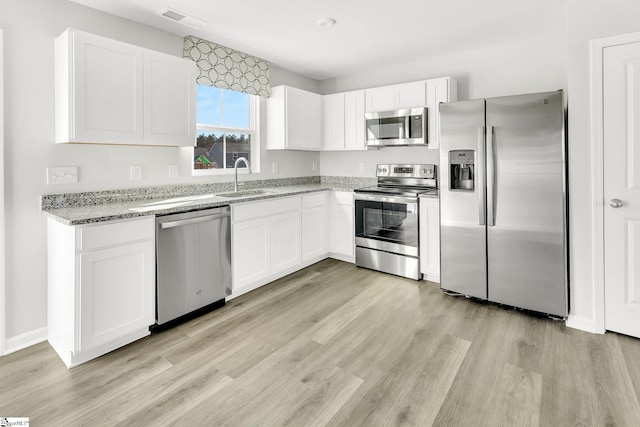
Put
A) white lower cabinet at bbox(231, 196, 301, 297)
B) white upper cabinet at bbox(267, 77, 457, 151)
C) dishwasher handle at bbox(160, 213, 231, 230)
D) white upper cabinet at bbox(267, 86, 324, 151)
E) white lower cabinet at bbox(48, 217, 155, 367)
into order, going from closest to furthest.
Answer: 1. white lower cabinet at bbox(48, 217, 155, 367)
2. dishwasher handle at bbox(160, 213, 231, 230)
3. white lower cabinet at bbox(231, 196, 301, 297)
4. white upper cabinet at bbox(267, 77, 457, 151)
5. white upper cabinet at bbox(267, 86, 324, 151)

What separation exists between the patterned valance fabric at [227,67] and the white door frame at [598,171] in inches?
120

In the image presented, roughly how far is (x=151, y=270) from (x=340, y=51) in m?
2.91

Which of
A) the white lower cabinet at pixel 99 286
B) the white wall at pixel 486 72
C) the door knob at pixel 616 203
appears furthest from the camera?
the white wall at pixel 486 72

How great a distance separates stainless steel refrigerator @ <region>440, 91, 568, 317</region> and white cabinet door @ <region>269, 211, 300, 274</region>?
1.52m

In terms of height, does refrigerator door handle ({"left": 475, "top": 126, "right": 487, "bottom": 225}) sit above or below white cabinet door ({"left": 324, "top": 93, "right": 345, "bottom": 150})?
below

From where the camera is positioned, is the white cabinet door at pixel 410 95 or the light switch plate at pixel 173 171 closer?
the light switch plate at pixel 173 171

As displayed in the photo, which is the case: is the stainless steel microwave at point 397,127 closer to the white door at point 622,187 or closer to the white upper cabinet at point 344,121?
the white upper cabinet at point 344,121

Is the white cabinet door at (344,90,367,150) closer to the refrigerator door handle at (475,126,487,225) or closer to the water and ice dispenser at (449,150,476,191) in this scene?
the water and ice dispenser at (449,150,476,191)

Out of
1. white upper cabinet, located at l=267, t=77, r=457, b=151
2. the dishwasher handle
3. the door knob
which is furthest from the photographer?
white upper cabinet, located at l=267, t=77, r=457, b=151

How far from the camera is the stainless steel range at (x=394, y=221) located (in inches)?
143

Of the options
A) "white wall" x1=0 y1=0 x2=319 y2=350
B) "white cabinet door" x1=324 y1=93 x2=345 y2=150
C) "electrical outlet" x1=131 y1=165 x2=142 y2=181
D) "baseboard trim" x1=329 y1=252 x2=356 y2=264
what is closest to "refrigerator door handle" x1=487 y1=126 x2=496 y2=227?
"baseboard trim" x1=329 y1=252 x2=356 y2=264

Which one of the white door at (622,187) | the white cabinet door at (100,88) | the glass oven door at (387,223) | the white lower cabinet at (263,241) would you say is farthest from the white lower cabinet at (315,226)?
the white door at (622,187)

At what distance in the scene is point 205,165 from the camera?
359cm

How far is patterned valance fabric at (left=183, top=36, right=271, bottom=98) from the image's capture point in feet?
10.8
